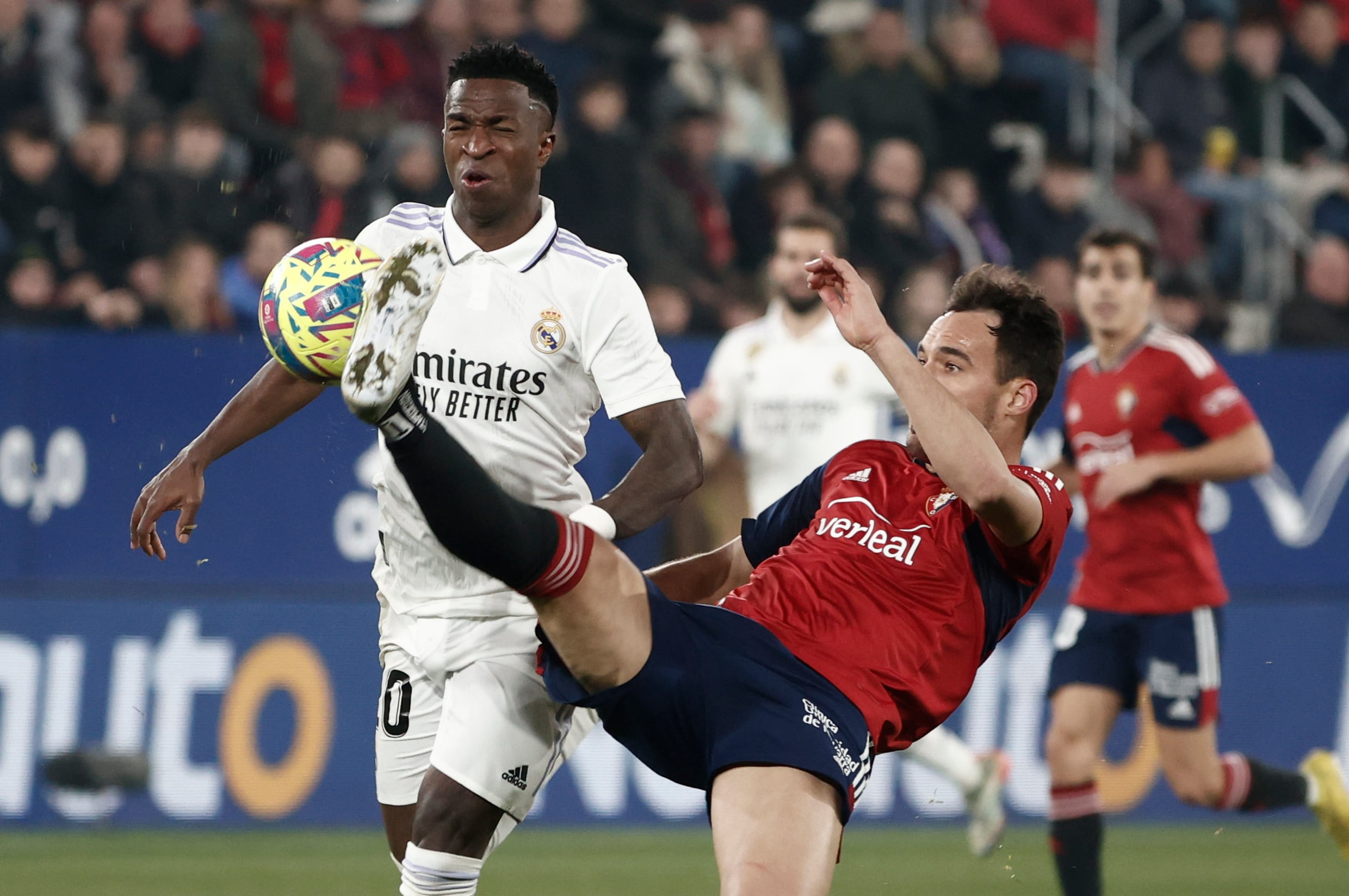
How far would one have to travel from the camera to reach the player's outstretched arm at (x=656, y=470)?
4.17 meters

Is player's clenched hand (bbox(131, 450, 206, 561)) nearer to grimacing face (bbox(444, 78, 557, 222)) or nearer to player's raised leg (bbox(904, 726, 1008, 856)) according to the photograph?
grimacing face (bbox(444, 78, 557, 222))

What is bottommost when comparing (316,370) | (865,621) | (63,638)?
(63,638)

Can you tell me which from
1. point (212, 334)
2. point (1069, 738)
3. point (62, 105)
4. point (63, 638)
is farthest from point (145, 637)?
point (1069, 738)

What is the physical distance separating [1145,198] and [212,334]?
6.27 metres

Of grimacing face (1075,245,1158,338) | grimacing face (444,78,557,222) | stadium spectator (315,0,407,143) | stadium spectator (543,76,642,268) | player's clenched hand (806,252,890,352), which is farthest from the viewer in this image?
stadium spectator (543,76,642,268)

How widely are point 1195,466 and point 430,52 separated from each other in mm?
5153

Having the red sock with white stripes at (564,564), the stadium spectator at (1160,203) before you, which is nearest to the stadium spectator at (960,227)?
the stadium spectator at (1160,203)

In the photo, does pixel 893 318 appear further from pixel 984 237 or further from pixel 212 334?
pixel 212 334

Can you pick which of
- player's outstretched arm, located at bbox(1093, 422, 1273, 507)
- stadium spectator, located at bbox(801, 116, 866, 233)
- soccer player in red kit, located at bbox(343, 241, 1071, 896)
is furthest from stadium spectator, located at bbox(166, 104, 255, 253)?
soccer player in red kit, located at bbox(343, 241, 1071, 896)

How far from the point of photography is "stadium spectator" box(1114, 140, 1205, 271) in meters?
11.8

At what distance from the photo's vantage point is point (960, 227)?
36.3 feet

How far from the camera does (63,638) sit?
8305 millimetres

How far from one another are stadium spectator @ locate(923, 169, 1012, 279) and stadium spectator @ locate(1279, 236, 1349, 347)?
183 cm

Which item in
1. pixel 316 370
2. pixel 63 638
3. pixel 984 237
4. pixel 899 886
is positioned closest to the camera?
pixel 316 370
